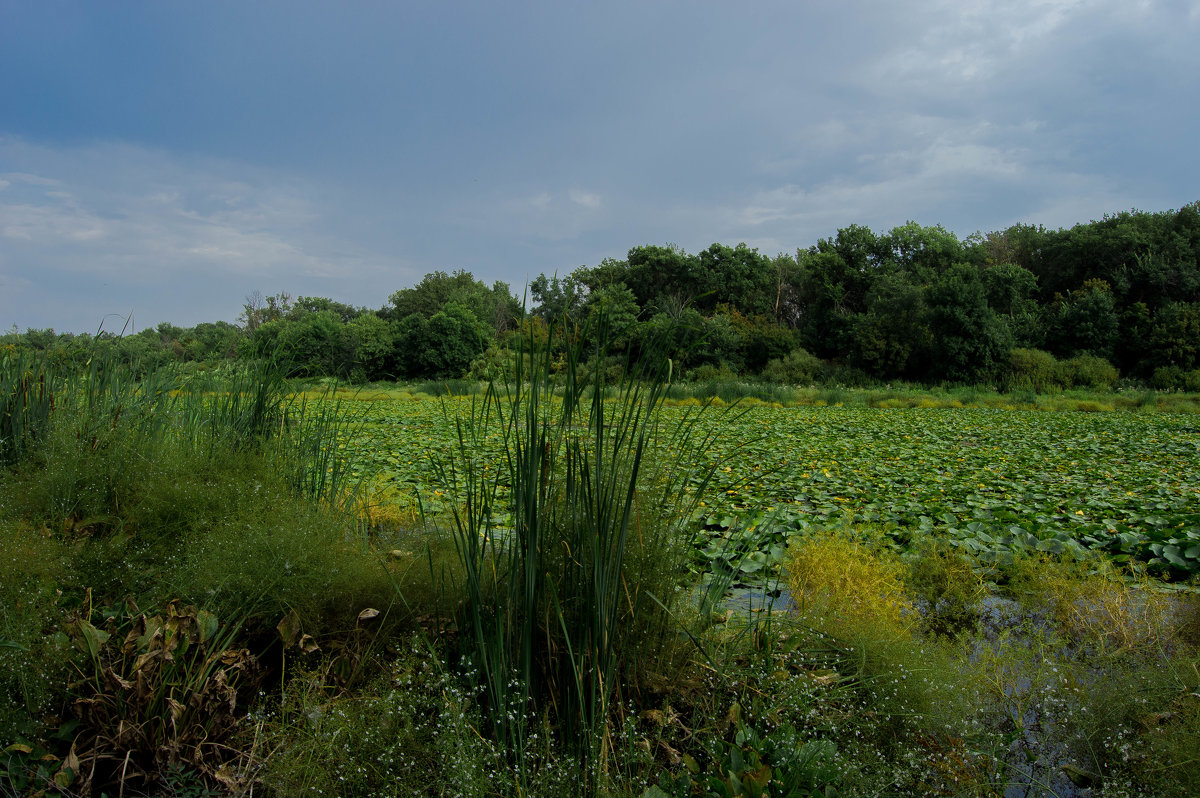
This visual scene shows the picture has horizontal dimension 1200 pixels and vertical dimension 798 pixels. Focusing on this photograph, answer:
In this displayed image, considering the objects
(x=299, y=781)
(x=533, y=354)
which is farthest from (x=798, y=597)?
(x=299, y=781)

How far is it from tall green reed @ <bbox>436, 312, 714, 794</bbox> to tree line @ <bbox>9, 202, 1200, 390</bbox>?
992cm

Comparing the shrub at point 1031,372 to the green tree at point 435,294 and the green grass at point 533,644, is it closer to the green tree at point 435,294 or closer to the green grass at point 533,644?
the green grass at point 533,644

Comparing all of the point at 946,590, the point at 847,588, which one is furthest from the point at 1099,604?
the point at 847,588

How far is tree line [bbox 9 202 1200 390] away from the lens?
64.2 ft

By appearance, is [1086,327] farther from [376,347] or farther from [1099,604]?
[376,347]

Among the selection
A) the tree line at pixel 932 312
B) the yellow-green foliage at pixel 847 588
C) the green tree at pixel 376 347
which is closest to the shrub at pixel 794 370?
the tree line at pixel 932 312

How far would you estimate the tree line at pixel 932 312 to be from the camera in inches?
771

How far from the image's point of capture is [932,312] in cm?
2134

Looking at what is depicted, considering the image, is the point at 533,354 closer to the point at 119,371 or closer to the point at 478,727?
the point at 478,727

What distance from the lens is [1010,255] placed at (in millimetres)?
29969

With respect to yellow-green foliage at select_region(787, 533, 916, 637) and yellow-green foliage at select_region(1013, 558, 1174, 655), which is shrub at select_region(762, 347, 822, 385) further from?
yellow-green foliage at select_region(787, 533, 916, 637)

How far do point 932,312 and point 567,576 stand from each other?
2287 centimetres

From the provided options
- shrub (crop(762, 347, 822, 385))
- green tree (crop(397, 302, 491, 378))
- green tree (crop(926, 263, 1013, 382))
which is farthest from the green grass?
green tree (crop(397, 302, 491, 378))

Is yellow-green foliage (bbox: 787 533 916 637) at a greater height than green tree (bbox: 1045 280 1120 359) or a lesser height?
lesser
